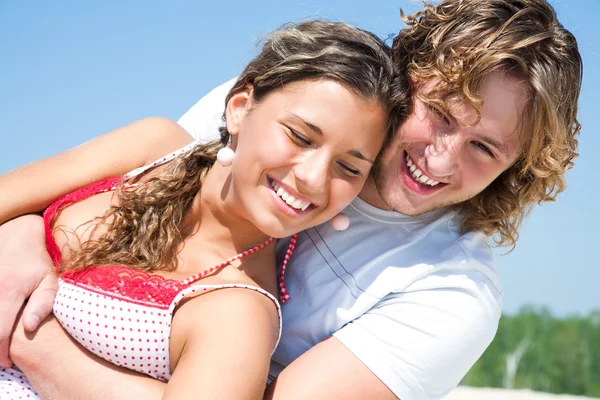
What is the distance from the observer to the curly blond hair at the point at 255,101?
122 inches

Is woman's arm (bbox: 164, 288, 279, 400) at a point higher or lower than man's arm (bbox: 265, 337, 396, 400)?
higher

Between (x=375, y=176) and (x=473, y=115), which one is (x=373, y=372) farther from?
(x=473, y=115)

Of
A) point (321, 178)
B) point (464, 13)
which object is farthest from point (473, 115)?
point (321, 178)

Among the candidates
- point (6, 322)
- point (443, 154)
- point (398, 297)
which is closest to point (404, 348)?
point (398, 297)

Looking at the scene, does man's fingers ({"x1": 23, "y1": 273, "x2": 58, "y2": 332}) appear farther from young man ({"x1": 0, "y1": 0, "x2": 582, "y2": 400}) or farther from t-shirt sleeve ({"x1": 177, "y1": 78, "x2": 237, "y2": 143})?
t-shirt sleeve ({"x1": 177, "y1": 78, "x2": 237, "y2": 143})

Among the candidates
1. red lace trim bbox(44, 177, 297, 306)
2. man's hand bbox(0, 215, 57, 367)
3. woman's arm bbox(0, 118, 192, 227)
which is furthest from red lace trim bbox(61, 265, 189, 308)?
woman's arm bbox(0, 118, 192, 227)

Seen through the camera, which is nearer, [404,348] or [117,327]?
[117,327]

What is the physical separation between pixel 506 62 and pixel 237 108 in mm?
1260

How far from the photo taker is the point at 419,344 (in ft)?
10.7

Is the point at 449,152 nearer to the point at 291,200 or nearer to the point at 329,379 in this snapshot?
the point at 291,200

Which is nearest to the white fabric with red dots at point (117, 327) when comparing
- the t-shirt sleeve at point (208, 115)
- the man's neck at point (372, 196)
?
the man's neck at point (372, 196)

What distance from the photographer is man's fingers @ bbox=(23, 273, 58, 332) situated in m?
2.99

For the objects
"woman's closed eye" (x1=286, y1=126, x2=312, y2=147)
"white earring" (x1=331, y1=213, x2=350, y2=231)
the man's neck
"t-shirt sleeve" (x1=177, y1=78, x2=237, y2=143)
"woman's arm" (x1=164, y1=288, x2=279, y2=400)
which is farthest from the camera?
"t-shirt sleeve" (x1=177, y1=78, x2=237, y2=143)

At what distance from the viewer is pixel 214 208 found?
3.46 meters
